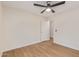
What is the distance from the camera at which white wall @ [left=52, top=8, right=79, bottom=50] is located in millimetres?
3975

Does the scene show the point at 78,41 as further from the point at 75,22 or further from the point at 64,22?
the point at 64,22

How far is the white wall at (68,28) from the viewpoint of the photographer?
397 cm

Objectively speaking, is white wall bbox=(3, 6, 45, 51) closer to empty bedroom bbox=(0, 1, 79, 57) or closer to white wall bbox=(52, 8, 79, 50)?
empty bedroom bbox=(0, 1, 79, 57)

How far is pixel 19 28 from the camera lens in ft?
14.2

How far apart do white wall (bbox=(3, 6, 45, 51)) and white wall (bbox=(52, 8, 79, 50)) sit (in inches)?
48.4

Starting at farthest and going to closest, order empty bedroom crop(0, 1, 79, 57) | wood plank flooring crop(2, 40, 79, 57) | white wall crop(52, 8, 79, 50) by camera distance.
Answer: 1. white wall crop(52, 8, 79, 50)
2. empty bedroom crop(0, 1, 79, 57)
3. wood plank flooring crop(2, 40, 79, 57)

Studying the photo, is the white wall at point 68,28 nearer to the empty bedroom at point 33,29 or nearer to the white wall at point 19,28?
the empty bedroom at point 33,29

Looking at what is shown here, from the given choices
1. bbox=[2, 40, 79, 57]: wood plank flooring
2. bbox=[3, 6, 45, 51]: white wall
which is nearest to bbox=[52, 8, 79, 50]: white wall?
bbox=[2, 40, 79, 57]: wood plank flooring

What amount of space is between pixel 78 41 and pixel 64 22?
122 centimetres

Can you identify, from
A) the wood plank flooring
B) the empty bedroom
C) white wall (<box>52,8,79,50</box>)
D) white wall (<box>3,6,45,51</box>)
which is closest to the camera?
the wood plank flooring

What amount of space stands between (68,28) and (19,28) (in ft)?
8.00

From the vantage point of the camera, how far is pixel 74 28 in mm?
4027

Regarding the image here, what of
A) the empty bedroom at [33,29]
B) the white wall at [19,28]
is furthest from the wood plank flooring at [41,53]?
the white wall at [19,28]

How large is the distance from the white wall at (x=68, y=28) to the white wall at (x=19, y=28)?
1.23m
